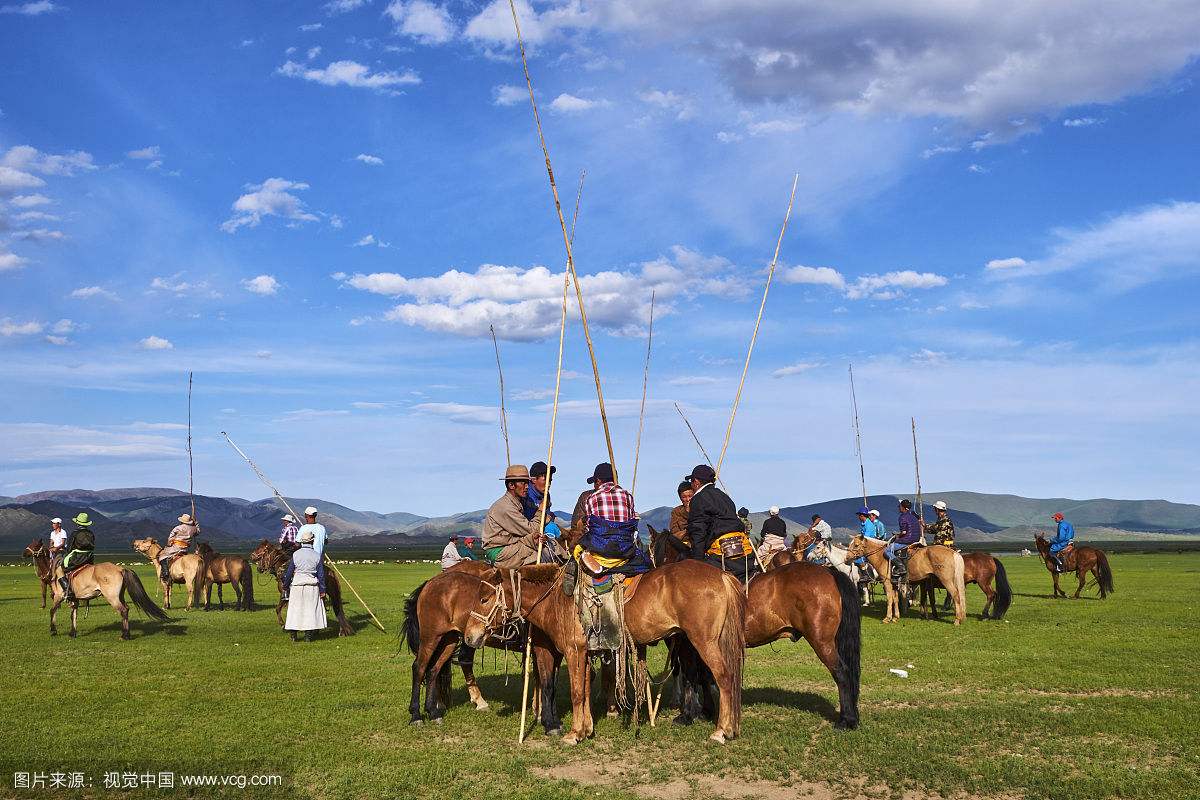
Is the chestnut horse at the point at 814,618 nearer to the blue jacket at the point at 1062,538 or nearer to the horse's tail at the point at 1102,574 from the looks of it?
the horse's tail at the point at 1102,574

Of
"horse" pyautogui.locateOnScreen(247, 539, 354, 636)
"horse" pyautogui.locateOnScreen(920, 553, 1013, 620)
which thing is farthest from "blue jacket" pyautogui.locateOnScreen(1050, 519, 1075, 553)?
"horse" pyautogui.locateOnScreen(247, 539, 354, 636)

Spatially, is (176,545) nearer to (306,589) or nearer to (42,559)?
(42,559)

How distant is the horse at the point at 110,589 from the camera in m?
17.2

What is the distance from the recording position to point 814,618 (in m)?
9.80

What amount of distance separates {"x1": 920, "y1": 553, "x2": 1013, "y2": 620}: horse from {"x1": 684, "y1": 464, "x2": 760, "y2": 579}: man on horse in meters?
10.6

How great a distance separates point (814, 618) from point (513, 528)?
3701mm

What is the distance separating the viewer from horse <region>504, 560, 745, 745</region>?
29.9 ft

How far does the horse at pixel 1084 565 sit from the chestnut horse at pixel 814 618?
1764cm

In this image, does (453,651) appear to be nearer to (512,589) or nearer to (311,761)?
(512,589)

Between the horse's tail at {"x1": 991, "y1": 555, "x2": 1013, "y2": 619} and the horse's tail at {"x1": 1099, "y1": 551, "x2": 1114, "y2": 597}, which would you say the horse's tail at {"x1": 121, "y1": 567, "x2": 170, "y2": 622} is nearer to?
the horse's tail at {"x1": 991, "y1": 555, "x2": 1013, "y2": 619}

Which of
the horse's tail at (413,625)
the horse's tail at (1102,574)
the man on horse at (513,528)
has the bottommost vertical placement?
the horse's tail at (1102,574)

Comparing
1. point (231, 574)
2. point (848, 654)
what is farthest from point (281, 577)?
point (848, 654)

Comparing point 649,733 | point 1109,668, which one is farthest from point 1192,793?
point 1109,668

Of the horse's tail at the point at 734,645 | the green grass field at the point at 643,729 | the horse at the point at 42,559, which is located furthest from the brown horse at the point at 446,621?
the horse at the point at 42,559
